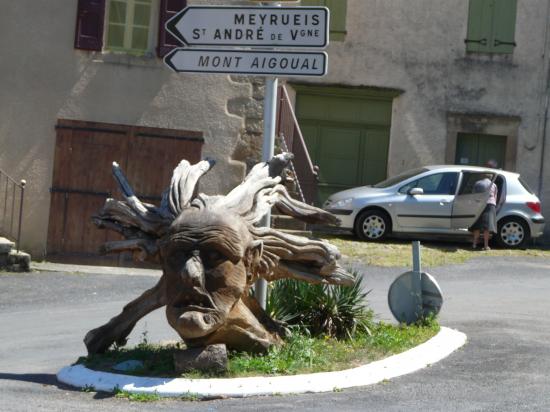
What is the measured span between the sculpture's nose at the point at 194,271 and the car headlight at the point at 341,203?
1314cm

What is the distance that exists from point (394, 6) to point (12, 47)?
9.56 metres

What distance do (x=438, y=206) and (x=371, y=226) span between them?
4.34 feet

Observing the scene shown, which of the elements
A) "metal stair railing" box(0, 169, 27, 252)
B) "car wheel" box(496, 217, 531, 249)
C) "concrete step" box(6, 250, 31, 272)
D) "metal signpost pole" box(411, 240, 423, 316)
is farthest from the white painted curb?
"car wheel" box(496, 217, 531, 249)

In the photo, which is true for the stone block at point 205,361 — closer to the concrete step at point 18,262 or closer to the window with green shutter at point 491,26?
the concrete step at point 18,262

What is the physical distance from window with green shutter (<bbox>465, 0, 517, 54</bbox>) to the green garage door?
2.32m

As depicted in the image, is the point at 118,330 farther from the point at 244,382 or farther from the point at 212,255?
the point at 244,382

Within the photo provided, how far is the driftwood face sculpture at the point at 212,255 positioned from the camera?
8.39m

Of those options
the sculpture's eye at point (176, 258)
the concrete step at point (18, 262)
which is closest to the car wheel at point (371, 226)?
the concrete step at point (18, 262)

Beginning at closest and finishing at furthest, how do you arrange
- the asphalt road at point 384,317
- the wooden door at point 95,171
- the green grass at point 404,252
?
the asphalt road at point 384,317 < the wooden door at point 95,171 < the green grass at point 404,252

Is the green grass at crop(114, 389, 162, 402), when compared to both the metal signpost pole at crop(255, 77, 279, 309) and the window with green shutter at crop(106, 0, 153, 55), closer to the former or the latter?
the metal signpost pole at crop(255, 77, 279, 309)

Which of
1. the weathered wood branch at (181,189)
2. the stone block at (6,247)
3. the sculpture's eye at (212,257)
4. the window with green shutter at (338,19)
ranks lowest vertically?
the stone block at (6,247)

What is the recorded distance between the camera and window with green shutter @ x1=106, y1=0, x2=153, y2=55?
62.9 feet

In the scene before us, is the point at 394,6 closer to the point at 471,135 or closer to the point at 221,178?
the point at 471,135

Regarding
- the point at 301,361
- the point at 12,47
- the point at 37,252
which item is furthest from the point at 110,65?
the point at 301,361
